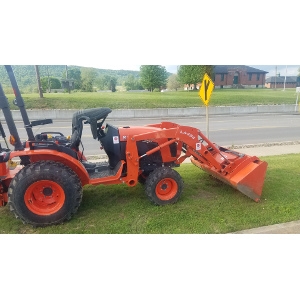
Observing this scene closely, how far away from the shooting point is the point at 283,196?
4.57m

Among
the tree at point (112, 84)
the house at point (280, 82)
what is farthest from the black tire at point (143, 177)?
the house at point (280, 82)

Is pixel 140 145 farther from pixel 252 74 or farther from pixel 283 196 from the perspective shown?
pixel 252 74

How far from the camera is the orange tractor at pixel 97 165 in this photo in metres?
3.68

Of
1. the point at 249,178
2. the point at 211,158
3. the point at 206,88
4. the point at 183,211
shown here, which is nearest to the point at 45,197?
the point at 183,211

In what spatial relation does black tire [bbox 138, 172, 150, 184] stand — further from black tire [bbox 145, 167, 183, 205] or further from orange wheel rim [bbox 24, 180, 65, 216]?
orange wheel rim [bbox 24, 180, 65, 216]

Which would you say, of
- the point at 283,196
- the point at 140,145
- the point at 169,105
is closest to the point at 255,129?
the point at 169,105

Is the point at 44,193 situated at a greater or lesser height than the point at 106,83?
lesser

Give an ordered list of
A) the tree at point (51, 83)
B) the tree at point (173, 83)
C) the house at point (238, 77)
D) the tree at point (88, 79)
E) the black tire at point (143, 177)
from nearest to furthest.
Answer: the black tire at point (143, 177), the tree at point (51, 83), the tree at point (88, 79), the house at point (238, 77), the tree at point (173, 83)

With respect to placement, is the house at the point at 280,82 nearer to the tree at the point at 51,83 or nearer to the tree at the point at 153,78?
the tree at the point at 153,78

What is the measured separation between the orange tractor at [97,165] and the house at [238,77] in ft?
91.3

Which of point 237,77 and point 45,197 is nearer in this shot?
point 45,197

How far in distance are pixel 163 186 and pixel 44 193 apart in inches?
72.1

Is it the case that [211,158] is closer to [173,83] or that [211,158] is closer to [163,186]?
[163,186]

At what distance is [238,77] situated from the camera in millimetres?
37281
